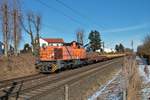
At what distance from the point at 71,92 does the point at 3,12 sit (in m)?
27.7

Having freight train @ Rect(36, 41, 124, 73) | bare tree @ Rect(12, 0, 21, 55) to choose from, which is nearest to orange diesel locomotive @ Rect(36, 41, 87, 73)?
freight train @ Rect(36, 41, 124, 73)

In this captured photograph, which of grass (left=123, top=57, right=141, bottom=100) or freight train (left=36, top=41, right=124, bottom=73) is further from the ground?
freight train (left=36, top=41, right=124, bottom=73)

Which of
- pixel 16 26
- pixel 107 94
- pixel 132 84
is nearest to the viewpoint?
pixel 132 84

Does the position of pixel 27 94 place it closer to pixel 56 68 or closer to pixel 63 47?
pixel 56 68

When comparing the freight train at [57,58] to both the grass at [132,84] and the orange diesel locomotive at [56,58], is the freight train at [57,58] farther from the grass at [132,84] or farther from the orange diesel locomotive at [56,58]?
the grass at [132,84]

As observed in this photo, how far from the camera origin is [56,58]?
105 feet

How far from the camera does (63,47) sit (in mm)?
33125

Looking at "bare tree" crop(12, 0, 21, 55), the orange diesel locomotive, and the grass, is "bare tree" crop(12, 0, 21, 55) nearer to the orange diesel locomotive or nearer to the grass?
the orange diesel locomotive

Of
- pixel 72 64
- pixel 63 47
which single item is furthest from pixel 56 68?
pixel 72 64

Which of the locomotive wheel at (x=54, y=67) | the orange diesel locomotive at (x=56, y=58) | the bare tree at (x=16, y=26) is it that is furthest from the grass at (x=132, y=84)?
the bare tree at (x=16, y=26)

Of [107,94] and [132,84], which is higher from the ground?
[132,84]

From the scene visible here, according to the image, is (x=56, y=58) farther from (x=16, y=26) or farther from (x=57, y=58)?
(x=16, y=26)

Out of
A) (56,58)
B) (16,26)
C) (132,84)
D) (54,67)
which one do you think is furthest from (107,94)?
(16,26)

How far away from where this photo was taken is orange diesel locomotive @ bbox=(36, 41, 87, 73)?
3033 centimetres
